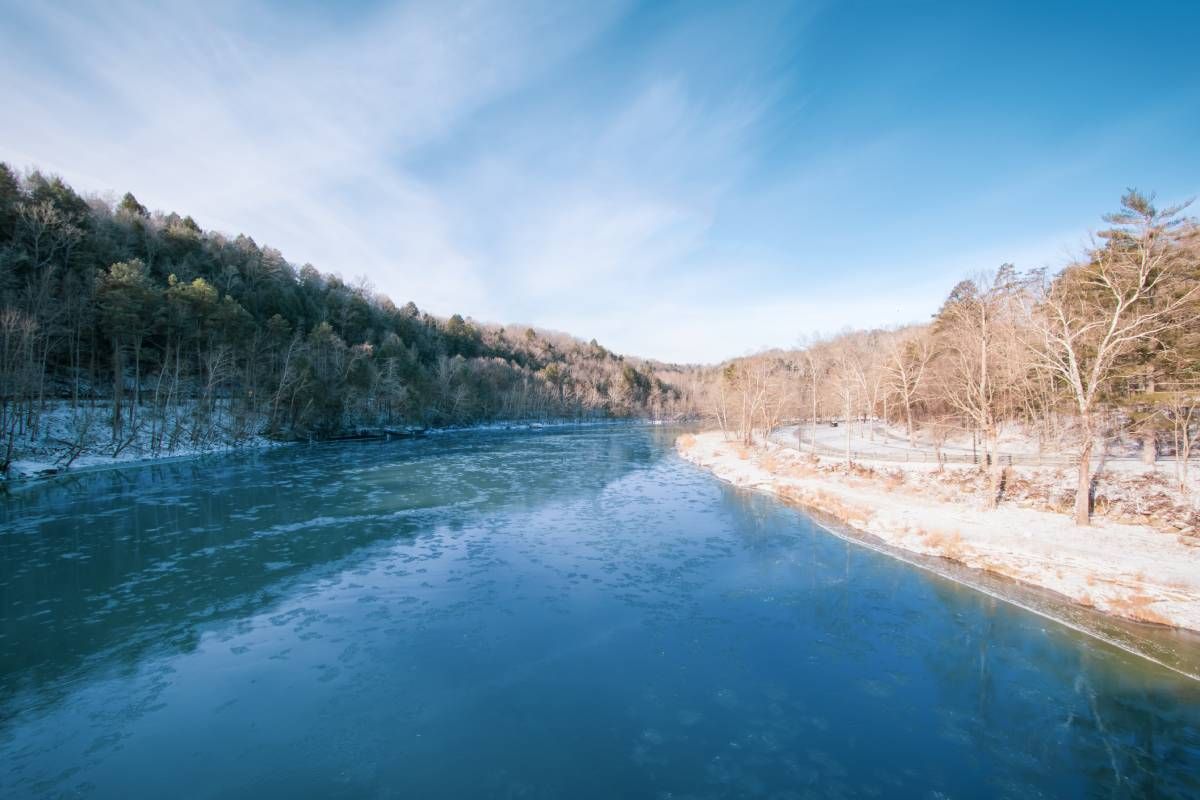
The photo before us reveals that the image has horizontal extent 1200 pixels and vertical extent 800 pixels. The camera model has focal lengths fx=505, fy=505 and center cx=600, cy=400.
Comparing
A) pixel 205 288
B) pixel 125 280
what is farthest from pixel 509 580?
pixel 205 288

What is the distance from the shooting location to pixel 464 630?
11.0 m

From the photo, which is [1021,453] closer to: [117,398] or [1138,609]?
[1138,609]

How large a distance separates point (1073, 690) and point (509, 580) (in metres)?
12.1

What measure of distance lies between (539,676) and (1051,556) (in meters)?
15.2

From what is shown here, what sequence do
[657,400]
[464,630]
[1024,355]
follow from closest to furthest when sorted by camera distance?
[464,630] < [1024,355] < [657,400]

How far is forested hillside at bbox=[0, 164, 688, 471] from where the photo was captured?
34.5 metres

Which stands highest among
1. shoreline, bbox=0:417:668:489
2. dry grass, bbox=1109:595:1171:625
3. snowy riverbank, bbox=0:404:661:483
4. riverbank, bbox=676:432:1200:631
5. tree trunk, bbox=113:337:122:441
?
tree trunk, bbox=113:337:122:441

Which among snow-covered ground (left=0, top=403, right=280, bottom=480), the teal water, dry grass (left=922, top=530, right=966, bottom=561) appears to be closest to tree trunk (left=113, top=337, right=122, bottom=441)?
snow-covered ground (left=0, top=403, right=280, bottom=480)

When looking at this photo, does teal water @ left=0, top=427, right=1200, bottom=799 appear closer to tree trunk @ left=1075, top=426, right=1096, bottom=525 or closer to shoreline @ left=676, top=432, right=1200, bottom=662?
shoreline @ left=676, top=432, right=1200, bottom=662

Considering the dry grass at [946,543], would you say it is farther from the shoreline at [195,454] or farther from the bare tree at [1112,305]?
the shoreline at [195,454]

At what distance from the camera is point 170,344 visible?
43.7 metres

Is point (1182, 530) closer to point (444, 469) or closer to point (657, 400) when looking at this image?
point (444, 469)

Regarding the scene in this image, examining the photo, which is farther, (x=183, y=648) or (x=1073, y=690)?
(x=183, y=648)

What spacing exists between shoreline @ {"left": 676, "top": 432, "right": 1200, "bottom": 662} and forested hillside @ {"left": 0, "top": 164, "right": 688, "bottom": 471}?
142 feet
